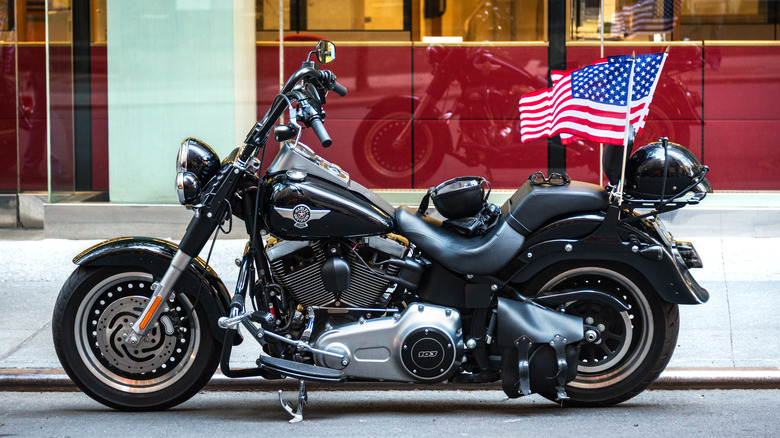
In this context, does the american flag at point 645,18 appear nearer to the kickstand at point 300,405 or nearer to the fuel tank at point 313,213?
the fuel tank at point 313,213

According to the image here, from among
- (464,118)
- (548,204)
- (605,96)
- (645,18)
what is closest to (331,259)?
(548,204)

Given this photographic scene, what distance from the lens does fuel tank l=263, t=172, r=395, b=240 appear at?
16.2 feet

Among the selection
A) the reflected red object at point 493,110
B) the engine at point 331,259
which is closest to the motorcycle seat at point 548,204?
the engine at point 331,259

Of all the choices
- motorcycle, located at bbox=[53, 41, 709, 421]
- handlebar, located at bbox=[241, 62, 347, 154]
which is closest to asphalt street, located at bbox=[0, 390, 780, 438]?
motorcycle, located at bbox=[53, 41, 709, 421]

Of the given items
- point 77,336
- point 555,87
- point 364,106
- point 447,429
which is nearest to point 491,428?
point 447,429

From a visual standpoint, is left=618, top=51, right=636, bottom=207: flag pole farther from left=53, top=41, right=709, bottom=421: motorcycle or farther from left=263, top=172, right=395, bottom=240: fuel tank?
left=263, top=172, right=395, bottom=240: fuel tank

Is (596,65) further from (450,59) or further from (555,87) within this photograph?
(450,59)

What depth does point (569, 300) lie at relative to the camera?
512 cm

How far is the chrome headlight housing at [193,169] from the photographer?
196 inches

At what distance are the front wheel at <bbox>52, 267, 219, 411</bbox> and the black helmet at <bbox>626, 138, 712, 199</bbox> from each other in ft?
7.76

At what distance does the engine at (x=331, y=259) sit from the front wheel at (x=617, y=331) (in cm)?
79

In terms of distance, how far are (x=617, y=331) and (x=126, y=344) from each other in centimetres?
256

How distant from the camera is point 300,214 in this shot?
4926 millimetres

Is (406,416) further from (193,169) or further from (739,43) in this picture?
(739,43)
